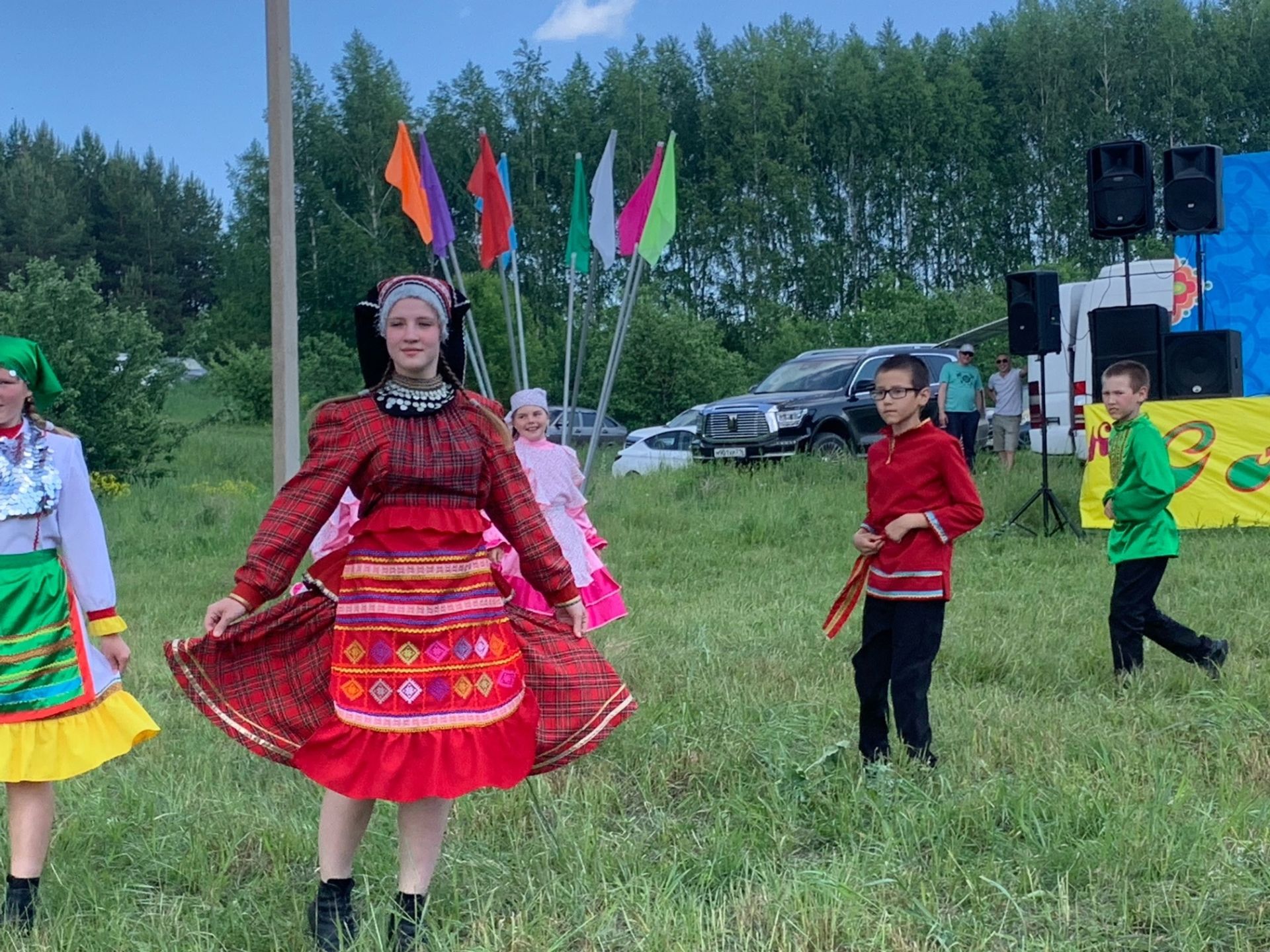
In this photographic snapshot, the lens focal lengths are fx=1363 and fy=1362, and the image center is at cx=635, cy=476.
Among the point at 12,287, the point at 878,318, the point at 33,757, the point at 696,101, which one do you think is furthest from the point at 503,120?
the point at 33,757

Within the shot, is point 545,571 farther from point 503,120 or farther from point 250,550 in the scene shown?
point 503,120

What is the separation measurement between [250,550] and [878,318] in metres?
36.3

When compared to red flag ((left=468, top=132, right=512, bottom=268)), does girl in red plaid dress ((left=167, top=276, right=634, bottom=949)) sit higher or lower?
lower

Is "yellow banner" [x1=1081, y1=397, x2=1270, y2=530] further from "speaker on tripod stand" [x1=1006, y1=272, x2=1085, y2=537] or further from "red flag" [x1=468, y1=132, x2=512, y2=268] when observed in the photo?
"red flag" [x1=468, y1=132, x2=512, y2=268]

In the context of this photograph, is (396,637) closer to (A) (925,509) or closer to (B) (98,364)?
(A) (925,509)

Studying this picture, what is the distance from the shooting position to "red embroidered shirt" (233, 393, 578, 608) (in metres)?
3.08

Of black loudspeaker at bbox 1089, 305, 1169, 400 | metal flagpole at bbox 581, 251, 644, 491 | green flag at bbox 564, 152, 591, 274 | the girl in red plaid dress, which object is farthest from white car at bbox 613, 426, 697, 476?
the girl in red plaid dress

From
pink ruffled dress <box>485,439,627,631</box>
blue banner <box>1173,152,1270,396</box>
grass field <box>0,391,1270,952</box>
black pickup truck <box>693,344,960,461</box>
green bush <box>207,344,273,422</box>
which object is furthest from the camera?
green bush <box>207,344,273,422</box>

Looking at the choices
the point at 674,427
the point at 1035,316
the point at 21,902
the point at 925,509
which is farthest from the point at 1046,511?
the point at 674,427

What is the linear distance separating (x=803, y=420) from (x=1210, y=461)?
721cm

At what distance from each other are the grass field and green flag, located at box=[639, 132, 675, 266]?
359 centimetres

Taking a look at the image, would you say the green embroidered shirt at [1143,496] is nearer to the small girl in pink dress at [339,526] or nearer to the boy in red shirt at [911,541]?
the boy in red shirt at [911,541]

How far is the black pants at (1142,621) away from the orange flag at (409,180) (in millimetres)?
5340

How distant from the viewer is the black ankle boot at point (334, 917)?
3176 millimetres
